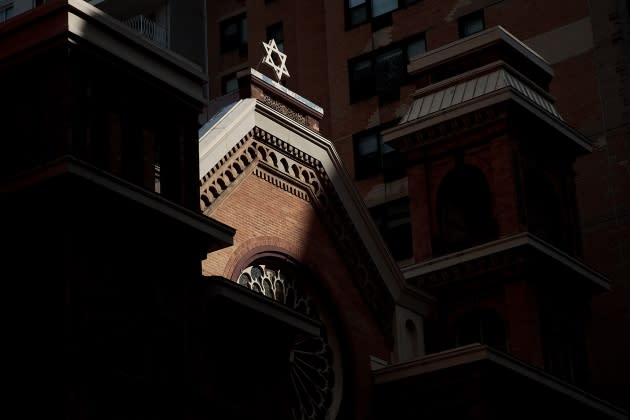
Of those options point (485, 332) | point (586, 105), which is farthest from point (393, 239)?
point (485, 332)

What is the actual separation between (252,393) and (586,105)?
28320 millimetres

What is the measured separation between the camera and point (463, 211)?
4797 centimetres

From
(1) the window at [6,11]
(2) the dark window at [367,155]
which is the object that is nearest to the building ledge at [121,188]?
(2) the dark window at [367,155]

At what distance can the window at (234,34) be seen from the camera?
74.7 metres

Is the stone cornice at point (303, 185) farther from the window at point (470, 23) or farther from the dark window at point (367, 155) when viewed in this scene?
the window at point (470, 23)

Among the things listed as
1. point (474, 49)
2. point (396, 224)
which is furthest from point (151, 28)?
point (474, 49)

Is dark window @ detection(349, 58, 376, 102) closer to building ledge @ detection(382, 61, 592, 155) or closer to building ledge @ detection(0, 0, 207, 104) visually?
building ledge @ detection(382, 61, 592, 155)

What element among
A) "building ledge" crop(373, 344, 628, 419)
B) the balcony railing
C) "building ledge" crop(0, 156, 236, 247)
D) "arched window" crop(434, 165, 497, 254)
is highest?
the balcony railing

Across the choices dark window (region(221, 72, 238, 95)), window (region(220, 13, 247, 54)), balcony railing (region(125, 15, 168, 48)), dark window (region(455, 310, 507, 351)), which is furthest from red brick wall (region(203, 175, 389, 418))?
window (region(220, 13, 247, 54))

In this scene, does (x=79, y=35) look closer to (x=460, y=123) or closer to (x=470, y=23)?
(x=460, y=123)

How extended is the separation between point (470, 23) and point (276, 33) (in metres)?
10.6

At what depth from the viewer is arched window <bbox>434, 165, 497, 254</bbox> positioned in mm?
46844

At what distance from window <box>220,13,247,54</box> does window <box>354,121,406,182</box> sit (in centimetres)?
1079

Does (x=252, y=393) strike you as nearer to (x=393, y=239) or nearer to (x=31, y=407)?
(x=31, y=407)
